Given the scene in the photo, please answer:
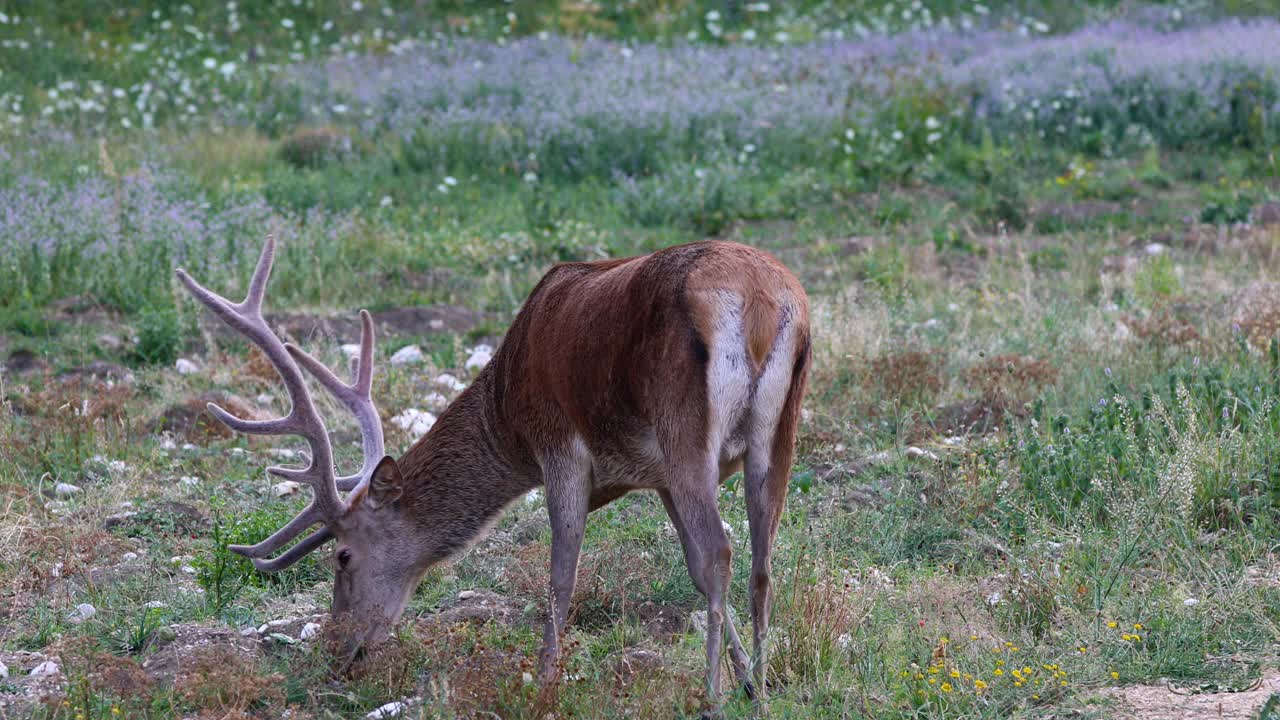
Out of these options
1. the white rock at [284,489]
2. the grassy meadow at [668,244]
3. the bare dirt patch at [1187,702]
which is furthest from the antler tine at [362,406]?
the bare dirt patch at [1187,702]

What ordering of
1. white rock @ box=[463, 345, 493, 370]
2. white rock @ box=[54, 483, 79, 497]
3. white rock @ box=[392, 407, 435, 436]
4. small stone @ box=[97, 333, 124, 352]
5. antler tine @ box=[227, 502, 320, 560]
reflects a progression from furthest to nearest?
small stone @ box=[97, 333, 124, 352], white rock @ box=[463, 345, 493, 370], white rock @ box=[392, 407, 435, 436], white rock @ box=[54, 483, 79, 497], antler tine @ box=[227, 502, 320, 560]

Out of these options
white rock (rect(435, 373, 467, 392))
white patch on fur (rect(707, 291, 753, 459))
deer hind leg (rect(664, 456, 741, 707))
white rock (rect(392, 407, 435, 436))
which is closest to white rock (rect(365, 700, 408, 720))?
deer hind leg (rect(664, 456, 741, 707))

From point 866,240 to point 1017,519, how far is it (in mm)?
5922

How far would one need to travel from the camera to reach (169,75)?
17.4 m

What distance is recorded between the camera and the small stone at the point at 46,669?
5.05 m

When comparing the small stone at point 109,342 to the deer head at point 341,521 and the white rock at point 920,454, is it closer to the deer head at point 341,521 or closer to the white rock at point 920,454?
the deer head at point 341,521

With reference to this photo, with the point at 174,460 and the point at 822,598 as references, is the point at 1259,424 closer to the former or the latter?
the point at 822,598

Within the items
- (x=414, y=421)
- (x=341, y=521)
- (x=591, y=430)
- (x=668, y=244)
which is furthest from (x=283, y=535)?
(x=668, y=244)

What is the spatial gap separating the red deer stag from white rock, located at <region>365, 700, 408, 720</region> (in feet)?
1.26

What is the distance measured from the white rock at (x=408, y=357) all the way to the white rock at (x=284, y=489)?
1.87 metres

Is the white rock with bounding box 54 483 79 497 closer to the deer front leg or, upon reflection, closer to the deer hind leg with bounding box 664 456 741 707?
the deer front leg

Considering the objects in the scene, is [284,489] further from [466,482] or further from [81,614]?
[466,482]

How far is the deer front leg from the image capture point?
5.05m

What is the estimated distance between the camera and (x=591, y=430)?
5.00 metres
